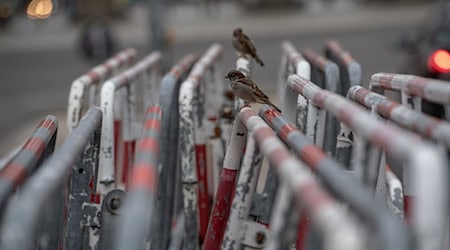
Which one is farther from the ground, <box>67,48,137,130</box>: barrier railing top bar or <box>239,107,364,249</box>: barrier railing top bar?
<box>67,48,137,130</box>: barrier railing top bar

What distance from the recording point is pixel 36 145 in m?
2.36

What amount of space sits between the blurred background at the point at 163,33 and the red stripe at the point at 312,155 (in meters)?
6.48

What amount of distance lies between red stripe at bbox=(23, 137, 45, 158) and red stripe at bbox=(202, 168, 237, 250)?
79cm

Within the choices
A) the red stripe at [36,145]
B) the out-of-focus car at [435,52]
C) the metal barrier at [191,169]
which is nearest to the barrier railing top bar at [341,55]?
the metal barrier at [191,169]

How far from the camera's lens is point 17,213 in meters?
1.81

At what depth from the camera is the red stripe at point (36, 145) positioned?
2305 millimetres

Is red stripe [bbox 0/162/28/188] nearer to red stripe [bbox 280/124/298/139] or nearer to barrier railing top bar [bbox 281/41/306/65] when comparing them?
red stripe [bbox 280/124/298/139]

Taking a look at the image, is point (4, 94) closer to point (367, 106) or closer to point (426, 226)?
point (367, 106)

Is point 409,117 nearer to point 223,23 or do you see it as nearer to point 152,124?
point 152,124

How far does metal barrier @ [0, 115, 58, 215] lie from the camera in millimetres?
2025

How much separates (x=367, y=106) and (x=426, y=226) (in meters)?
1.05

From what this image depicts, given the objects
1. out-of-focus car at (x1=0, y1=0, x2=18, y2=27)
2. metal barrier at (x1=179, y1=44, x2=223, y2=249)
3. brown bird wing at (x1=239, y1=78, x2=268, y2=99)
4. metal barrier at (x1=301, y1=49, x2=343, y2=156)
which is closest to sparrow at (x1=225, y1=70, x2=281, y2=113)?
brown bird wing at (x1=239, y1=78, x2=268, y2=99)

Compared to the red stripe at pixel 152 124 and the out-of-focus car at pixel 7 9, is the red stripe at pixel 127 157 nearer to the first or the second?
the red stripe at pixel 152 124

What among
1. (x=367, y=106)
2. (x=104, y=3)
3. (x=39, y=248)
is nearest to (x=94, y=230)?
(x=39, y=248)
